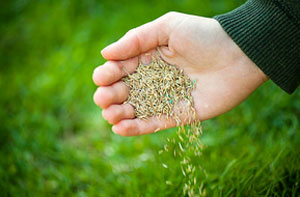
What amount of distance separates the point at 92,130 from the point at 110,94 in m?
1.29

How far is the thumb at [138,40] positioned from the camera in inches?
74.5

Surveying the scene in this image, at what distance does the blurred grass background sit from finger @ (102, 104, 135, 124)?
480 millimetres

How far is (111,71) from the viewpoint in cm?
193

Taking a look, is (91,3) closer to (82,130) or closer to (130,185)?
(82,130)

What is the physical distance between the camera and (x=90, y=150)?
2.84 m

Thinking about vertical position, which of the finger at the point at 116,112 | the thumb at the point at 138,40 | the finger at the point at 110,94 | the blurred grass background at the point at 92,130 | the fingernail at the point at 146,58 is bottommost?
the blurred grass background at the point at 92,130

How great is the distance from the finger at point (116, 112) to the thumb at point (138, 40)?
1.09 feet

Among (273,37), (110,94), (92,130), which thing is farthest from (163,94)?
(92,130)

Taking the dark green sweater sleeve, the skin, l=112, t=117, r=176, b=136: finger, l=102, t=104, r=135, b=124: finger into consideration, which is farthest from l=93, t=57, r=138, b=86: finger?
the dark green sweater sleeve

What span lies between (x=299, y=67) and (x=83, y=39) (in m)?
2.87

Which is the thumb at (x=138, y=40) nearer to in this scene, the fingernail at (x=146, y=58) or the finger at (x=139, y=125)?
the fingernail at (x=146, y=58)

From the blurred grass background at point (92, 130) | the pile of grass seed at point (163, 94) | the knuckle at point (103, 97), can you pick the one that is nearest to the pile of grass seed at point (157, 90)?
the pile of grass seed at point (163, 94)

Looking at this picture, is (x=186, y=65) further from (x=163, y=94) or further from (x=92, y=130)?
(x=92, y=130)

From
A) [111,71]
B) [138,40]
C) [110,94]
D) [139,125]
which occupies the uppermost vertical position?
[138,40]
